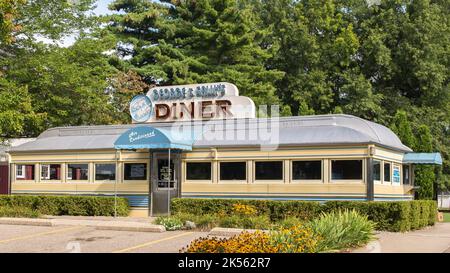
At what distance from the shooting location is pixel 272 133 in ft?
73.1

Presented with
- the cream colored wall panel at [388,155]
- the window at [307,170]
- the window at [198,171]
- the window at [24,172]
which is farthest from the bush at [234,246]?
the window at [24,172]

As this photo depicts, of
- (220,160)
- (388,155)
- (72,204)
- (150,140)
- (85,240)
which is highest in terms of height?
(150,140)

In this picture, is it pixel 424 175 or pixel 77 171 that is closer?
pixel 77 171

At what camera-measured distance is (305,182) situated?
20.9m

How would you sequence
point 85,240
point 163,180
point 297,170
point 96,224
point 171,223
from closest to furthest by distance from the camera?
point 85,240 < point 171,223 < point 96,224 < point 297,170 < point 163,180

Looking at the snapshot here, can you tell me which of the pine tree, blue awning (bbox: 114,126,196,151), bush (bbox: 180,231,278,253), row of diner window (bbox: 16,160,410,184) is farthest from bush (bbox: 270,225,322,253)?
the pine tree

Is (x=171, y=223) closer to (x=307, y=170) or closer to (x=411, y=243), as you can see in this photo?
(x=307, y=170)

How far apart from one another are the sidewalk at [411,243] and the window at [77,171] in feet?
43.4

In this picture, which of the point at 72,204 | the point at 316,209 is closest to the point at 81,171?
the point at 72,204

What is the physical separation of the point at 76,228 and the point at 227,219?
Result: 15.8ft

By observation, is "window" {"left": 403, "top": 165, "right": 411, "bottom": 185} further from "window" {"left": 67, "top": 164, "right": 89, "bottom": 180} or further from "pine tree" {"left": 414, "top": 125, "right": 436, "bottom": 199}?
"window" {"left": 67, "top": 164, "right": 89, "bottom": 180}

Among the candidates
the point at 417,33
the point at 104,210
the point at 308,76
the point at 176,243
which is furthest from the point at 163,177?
the point at 417,33

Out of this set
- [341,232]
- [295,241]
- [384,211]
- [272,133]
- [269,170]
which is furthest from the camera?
[272,133]

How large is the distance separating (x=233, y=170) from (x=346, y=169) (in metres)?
4.45
